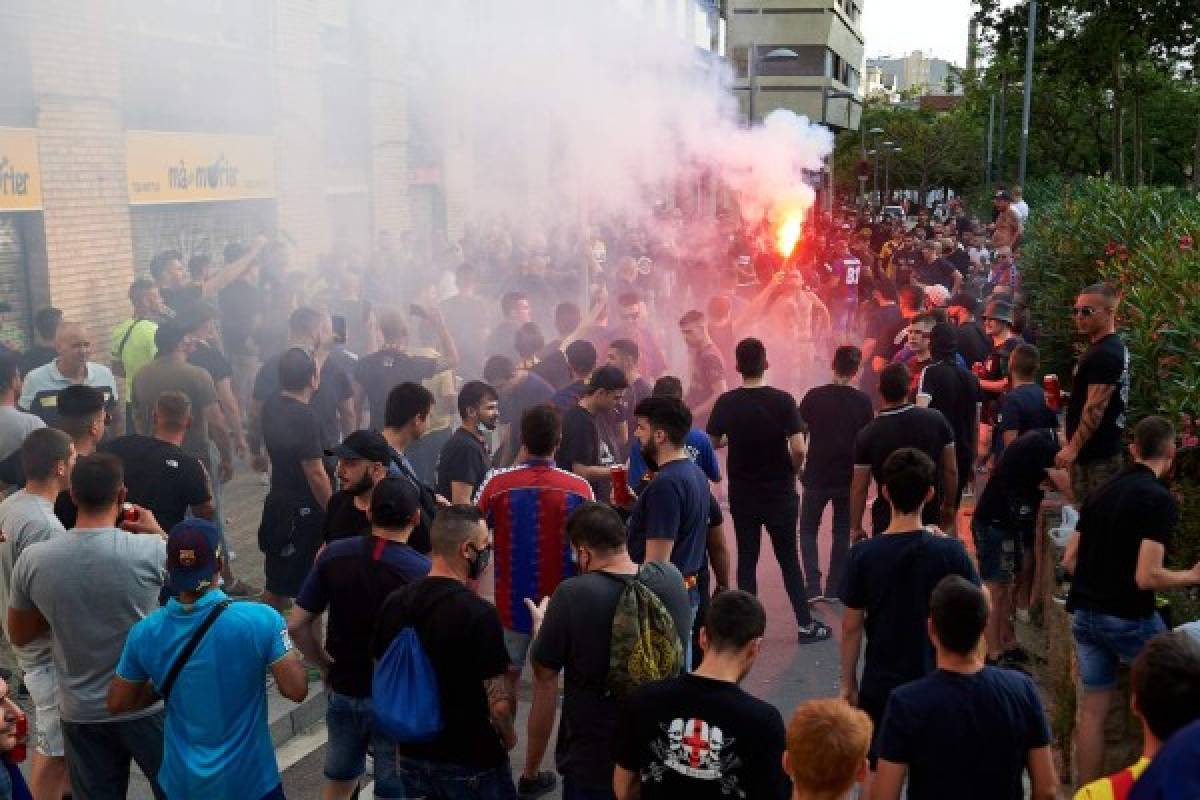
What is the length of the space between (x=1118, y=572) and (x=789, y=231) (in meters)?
18.3

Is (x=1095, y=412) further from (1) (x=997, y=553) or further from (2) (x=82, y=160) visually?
(2) (x=82, y=160)

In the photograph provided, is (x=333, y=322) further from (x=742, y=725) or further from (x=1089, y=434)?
(x=742, y=725)

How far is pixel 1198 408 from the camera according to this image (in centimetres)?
664

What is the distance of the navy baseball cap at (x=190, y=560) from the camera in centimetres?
395

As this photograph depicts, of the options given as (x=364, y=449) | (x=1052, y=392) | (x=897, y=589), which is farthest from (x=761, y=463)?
(x=364, y=449)

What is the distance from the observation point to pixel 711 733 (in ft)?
11.1

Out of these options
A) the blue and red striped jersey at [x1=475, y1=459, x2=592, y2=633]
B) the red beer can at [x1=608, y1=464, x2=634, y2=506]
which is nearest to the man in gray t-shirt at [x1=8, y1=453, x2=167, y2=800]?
the blue and red striped jersey at [x1=475, y1=459, x2=592, y2=633]

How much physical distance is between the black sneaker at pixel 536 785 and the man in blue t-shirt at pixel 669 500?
959mm

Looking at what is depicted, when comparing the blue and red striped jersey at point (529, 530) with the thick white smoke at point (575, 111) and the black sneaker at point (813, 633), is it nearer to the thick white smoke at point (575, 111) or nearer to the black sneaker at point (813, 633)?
the black sneaker at point (813, 633)

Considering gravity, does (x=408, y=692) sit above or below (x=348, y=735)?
above

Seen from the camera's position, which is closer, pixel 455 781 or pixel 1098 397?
pixel 455 781

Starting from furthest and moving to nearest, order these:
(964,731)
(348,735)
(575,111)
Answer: (575,111)
(348,735)
(964,731)

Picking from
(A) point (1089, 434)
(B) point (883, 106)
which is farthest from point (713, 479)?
(B) point (883, 106)

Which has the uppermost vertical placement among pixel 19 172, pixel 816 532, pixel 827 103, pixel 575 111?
pixel 827 103
